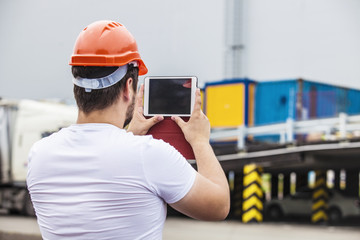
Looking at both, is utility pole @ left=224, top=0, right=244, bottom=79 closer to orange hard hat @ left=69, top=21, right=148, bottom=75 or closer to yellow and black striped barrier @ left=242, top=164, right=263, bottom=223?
yellow and black striped barrier @ left=242, top=164, right=263, bottom=223

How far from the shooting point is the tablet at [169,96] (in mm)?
2121

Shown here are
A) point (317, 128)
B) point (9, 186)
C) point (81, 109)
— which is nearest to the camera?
point (81, 109)

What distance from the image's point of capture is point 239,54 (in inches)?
1304

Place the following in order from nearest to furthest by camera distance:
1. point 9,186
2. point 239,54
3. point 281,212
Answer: point 9,186
point 281,212
point 239,54

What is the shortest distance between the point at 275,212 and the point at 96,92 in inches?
921

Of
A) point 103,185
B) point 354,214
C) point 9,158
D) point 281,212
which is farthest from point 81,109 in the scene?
point 281,212

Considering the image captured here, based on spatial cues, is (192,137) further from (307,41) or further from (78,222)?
(307,41)

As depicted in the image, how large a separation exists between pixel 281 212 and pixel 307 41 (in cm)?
1074

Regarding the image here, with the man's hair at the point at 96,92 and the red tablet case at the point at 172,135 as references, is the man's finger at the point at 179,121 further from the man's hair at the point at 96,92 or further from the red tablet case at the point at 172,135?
the man's hair at the point at 96,92

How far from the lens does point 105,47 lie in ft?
6.26

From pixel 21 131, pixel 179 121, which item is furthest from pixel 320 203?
pixel 179 121

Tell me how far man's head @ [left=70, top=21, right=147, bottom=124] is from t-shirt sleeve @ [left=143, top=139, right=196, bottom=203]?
24 centimetres

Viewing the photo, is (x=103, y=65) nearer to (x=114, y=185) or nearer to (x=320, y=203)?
(x=114, y=185)

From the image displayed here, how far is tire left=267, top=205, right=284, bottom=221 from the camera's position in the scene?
24.3 meters
